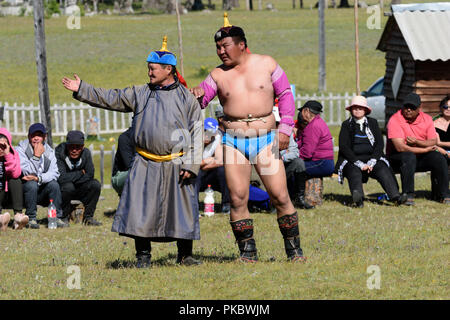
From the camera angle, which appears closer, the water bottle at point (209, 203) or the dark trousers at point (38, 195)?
the dark trousers at point (38, 195)

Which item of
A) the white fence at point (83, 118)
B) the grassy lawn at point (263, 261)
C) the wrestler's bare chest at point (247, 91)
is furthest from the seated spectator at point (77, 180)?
the white fence at point (83, 118)

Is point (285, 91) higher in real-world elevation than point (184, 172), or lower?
higher

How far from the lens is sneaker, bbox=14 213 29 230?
11.1 m

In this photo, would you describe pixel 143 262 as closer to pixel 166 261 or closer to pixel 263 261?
pixel 166 261

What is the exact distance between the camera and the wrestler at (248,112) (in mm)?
7379

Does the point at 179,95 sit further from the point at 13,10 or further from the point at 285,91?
the point at 13,10

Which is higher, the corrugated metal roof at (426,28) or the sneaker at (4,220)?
the corrugated metal roof at (426,28)

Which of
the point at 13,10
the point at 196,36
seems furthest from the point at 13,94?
the point at 13,10

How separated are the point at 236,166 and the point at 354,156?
5047mm

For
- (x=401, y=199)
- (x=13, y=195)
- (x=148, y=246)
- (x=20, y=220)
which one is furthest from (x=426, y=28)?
(x=148, y=246)

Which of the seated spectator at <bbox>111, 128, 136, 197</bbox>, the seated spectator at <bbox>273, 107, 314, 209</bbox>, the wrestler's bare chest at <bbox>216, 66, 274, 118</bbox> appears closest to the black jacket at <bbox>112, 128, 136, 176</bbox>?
the seated spectator at <bbox>111, 128, 136, 197</bbox>

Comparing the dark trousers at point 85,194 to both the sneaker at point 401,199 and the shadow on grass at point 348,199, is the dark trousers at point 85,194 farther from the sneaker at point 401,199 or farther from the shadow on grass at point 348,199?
the sneaker at point 401,199

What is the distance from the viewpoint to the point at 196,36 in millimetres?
47594

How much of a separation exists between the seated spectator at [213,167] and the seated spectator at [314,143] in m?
1.30
